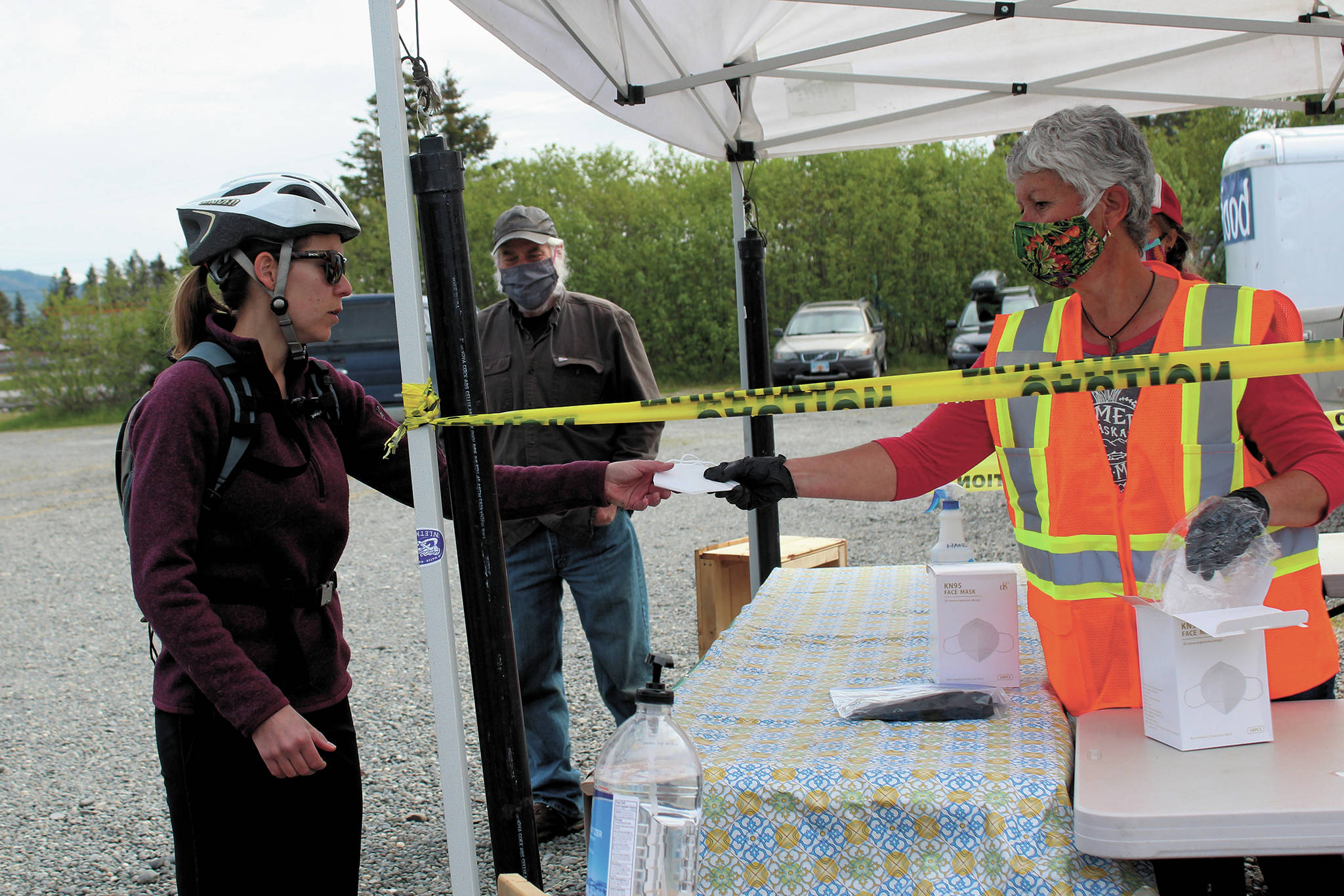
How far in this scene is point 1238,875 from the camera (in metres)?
1.74

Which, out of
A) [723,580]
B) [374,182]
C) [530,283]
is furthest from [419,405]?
[374,182]

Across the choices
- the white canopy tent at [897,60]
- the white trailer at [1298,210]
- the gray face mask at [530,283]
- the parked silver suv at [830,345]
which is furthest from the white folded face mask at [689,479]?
the parked silver suv at [830,345]

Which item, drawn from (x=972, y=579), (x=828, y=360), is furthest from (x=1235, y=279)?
(x=972, y=579)

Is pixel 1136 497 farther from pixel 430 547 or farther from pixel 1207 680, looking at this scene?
pixel 430 547

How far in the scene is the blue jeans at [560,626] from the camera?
3490 millimetres

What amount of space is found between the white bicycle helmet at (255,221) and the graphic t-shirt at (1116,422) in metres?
1.52

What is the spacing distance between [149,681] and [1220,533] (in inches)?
231

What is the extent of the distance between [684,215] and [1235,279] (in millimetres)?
15427

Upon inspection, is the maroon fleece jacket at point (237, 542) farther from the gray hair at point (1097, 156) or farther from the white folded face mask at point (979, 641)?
the gray hair at point (1097, 156)

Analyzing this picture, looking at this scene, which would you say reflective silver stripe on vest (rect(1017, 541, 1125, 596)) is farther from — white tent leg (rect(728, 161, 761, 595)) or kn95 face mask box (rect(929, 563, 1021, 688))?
white tent leg (rect(728, 161, 761, 595))

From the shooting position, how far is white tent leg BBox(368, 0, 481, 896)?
5.67ft

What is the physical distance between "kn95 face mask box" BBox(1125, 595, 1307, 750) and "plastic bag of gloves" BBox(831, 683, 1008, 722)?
0.40 m

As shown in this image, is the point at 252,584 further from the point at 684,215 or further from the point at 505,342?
the point at 684,215

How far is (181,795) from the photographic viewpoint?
1.87 meters
